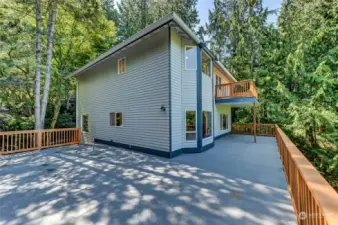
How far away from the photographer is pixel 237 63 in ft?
60.2

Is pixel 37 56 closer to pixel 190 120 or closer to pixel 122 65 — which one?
pixel 122 65

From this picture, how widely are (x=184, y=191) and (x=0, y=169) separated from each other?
5777 millimetres

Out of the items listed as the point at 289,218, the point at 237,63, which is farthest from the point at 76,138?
the point at 237,63

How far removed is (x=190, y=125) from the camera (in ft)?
25.1

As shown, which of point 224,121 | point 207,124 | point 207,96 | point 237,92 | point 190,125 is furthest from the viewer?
point 224,121

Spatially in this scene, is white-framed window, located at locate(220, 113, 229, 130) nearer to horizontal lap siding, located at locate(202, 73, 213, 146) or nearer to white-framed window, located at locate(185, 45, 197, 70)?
horizontal lap siding, located at locate(202, 73, 213, 146)

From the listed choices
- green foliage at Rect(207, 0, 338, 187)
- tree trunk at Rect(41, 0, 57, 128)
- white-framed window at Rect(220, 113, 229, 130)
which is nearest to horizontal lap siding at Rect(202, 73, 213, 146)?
white-framed window at Rect(220, 113, 229, 130)

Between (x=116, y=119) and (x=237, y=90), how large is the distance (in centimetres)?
741

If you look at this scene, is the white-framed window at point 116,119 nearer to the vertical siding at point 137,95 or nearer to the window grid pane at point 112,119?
the window grid pane at point 112,119

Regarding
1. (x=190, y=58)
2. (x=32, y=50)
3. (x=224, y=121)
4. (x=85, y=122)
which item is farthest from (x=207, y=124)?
(x=32, y=50)

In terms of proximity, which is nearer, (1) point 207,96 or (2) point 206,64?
(1) point 207,96

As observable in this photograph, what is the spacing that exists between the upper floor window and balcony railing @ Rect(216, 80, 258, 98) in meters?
2.15

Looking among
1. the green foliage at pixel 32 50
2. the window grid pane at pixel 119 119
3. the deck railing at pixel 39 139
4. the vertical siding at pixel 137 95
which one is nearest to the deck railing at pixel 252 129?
the vertical siding at pixel 137 95

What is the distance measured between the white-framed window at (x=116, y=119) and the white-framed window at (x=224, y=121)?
7.89m
